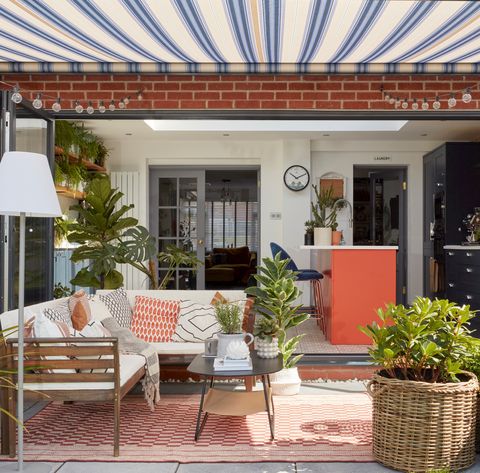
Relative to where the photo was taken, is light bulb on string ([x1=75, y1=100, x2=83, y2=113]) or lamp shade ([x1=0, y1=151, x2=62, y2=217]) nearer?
lamp shade ([x1=0, y1=151, x2=62, y2=217])

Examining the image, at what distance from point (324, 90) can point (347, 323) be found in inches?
103

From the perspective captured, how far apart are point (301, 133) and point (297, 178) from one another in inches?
34.2

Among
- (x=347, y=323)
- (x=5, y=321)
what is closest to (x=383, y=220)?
(x=347, y=323)

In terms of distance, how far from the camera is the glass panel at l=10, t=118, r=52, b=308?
5.19 m

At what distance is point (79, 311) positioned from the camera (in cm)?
478

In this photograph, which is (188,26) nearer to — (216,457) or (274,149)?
(216,457)

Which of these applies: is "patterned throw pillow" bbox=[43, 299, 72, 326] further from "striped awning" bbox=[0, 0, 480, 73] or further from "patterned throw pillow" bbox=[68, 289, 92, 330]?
"striped awning" bbox=[0, 0, 480, 73]

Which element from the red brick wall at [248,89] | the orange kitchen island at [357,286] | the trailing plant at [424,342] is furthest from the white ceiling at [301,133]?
the trailing plant at [424,342]

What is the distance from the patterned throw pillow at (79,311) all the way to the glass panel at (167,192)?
586cm

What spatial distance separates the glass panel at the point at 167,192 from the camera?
35.1 ft

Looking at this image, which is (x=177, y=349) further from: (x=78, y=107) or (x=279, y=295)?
(x=78, y=107)

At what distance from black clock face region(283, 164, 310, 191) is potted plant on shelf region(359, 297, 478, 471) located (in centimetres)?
656

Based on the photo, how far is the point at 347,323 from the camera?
694cm

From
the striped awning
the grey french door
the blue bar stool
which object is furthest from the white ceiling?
the striped awning
